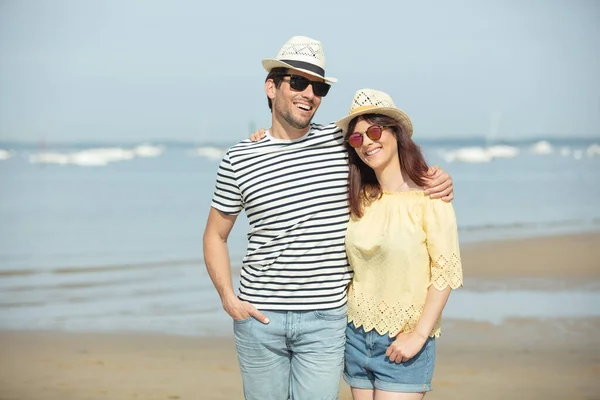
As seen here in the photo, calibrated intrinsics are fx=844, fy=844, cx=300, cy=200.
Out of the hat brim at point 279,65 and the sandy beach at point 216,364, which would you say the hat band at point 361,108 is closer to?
the hat brim at point 279,65

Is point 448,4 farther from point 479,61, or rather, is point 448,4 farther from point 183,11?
point 183,11

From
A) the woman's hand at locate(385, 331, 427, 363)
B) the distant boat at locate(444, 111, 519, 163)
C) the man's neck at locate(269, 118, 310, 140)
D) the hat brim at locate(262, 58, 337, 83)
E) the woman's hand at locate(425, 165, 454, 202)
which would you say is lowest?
the distant boat at locate(444, 111, 519, 163)

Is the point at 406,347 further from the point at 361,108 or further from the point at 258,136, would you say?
the point at 258,136

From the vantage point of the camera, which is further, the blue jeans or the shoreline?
the shoreline

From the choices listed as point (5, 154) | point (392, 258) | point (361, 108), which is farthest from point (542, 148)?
point (392, 258)

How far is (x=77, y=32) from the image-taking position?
56.4ft

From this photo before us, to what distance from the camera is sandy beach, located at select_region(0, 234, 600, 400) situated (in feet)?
17.5

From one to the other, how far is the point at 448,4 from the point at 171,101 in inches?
234

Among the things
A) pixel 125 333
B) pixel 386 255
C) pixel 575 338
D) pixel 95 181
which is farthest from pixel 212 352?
pixel 95 181

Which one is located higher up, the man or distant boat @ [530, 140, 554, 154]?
the man

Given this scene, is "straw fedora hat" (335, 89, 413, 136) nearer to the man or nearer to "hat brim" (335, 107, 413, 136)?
"hat brim" (335, 107, 413, 136)

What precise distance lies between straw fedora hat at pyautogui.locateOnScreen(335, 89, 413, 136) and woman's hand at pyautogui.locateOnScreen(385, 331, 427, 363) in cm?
73

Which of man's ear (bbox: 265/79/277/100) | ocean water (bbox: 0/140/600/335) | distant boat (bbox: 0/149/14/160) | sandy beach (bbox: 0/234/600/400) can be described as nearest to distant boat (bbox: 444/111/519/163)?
ocean water (bbox: 0/140/600/335)

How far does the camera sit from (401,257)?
9.35 feet
